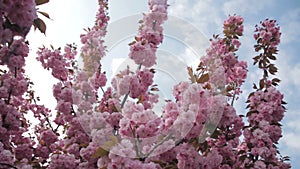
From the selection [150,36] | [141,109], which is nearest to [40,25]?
[141,109]

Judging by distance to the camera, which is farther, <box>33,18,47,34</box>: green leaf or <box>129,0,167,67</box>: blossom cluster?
<box>129,0,167,67</box>: blossom cluster

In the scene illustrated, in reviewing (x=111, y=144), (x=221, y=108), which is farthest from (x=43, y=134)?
(x=221, y=108)

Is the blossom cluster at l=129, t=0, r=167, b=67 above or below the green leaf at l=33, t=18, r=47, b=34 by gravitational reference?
above

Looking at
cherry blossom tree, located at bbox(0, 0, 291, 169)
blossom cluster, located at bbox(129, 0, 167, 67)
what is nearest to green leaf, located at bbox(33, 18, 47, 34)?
cherry blossom tree, located at bbox(0, 0, 291, 169)

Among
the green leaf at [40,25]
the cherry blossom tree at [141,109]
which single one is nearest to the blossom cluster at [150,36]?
the cherry blossom tree at [141,109]

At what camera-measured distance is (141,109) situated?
2879 millimetres

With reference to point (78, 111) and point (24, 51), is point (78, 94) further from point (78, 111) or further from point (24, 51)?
point (24, 51)

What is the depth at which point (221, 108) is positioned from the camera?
9.93 feet

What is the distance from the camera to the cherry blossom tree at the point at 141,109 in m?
2.75

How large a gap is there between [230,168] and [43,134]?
104 inches

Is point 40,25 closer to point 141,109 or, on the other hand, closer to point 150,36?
point 141,109

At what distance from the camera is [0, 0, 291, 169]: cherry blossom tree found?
275cm

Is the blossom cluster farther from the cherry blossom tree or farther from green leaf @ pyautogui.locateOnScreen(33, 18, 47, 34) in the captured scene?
green leaf @ pyautogui.locateOnScreen(33, 18, 47, 34)

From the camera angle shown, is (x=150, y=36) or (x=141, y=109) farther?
(x=150, y=36)
